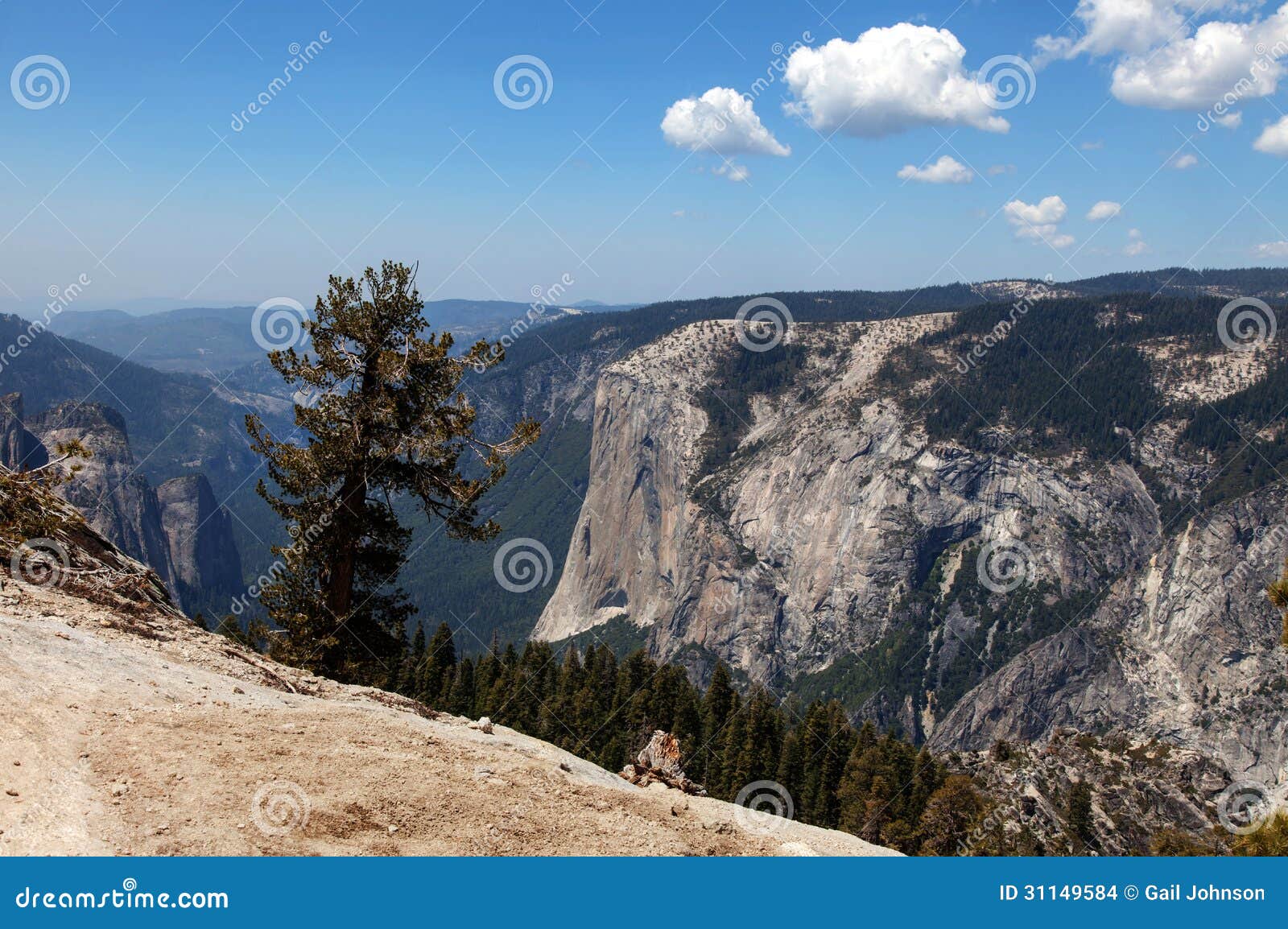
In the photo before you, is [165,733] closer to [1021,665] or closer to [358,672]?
[358,672]

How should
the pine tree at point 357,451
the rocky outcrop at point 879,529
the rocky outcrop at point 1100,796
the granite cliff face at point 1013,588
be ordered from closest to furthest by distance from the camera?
the pine tree at point 357,451 < the rocky outcrop at point 1100,796 < the granite cliff face at point 1013,588 < the rocky outcrop at point 879,529

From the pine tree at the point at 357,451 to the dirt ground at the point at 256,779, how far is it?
25.6 feet

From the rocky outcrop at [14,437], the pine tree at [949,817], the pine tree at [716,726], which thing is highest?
the pine tree at [949,817]

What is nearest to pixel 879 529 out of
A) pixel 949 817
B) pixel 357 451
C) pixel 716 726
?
pixel 716 726

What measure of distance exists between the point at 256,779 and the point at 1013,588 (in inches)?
7233

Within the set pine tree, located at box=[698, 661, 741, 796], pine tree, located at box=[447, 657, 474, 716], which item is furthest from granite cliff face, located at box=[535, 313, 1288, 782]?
pine tree, located at box=[447, 657, 474, 716]

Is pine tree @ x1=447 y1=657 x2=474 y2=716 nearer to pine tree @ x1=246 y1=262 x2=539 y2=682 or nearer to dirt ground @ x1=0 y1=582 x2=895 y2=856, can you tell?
pine tree @ x1=246 y1=262 x2=539 y2=682

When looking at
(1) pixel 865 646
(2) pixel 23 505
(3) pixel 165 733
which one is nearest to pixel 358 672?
(2) pixel 23 505

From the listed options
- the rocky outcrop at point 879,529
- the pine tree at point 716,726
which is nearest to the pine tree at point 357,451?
the pine tree at point 716,726

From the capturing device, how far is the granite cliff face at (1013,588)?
141250 mm

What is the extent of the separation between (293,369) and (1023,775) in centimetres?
4937

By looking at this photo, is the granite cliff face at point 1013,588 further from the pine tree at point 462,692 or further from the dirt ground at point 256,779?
the dirt ground at point 256,779

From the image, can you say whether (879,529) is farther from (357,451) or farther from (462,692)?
(357,451)

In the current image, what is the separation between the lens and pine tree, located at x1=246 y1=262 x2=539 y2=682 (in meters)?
19.9
